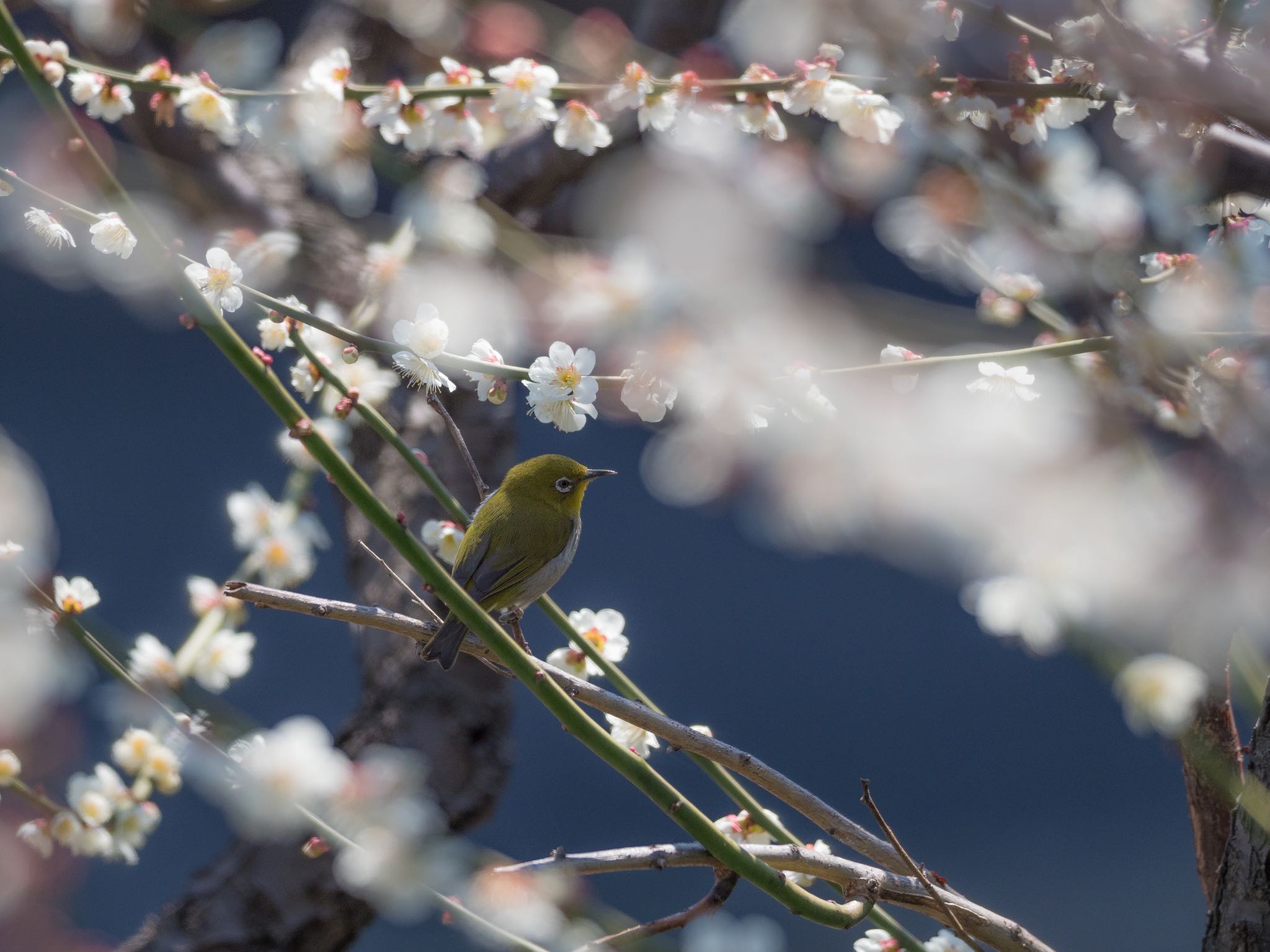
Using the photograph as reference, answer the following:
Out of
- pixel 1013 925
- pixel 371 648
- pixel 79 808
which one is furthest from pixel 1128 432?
pixel 371 648

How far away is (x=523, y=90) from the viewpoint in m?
0.68

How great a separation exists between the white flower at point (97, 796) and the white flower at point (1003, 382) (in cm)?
71

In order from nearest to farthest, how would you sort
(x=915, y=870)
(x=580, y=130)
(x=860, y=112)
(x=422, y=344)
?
1. (x=915, y=870)
2. (x=422, y=344)
3. (x=860, y=112)
4. (x=580, y=130)

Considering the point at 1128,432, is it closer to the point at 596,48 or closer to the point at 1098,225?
the point at 1098,225

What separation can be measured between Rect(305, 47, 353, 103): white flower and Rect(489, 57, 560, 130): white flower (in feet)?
0.43

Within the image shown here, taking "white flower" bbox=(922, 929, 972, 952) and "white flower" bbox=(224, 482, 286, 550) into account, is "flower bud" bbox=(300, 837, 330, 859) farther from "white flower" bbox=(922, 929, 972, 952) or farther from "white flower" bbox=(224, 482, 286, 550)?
"white flower" bbox=(224, 482, 286, 550)

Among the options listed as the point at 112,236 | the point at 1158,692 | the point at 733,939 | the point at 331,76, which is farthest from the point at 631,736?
the point at 331,76

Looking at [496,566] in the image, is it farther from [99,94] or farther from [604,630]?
[99,94]

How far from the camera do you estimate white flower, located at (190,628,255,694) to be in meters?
0.82

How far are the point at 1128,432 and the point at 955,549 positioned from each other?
167 millimetres

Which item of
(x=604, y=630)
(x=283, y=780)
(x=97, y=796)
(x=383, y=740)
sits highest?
(x=283, y=780)

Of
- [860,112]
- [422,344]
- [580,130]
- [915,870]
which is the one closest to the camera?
[915,870]

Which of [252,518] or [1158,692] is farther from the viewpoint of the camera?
[252,518]

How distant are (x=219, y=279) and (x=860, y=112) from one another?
37cm
